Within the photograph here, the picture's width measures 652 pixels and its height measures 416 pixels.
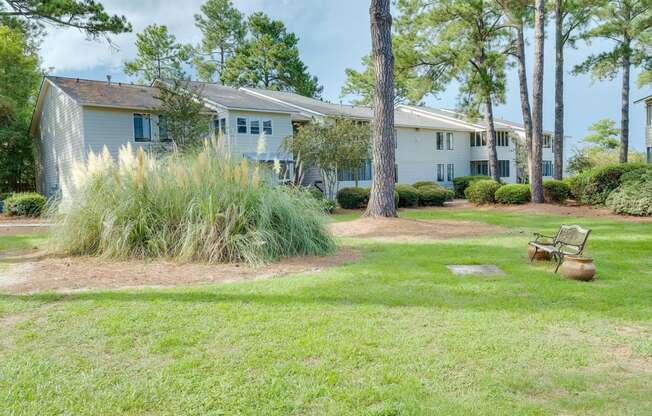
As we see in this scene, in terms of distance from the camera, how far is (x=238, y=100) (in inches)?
926

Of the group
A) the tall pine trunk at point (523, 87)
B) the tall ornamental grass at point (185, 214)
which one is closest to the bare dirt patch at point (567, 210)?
the tall pine trunk at point (523, 87)

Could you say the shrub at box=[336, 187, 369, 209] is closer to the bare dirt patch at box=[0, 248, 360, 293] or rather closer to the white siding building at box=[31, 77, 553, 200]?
the white siding building at box=[31, 77, 553, 200]

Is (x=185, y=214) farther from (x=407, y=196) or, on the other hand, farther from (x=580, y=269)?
(x=407, y=196)

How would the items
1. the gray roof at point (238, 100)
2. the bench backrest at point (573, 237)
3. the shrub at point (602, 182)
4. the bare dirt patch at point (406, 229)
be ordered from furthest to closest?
the gray roof at point (238, 100)
the shrub at point (602, 182)
the bare dirt patch at point (406, 229)
the bench backrest at point (573, 237)

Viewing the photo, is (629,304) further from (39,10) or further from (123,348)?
(39,10)

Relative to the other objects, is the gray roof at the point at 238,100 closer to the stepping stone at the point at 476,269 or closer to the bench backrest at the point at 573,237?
the stepping stone at the point at 476,269

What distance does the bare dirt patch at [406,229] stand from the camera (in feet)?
33.0

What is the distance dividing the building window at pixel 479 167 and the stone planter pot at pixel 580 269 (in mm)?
30609

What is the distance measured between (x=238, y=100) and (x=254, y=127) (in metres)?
1.74

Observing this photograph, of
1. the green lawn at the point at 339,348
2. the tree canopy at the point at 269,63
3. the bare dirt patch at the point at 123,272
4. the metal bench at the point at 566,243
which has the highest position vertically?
the tree canopy at the point at 269,63

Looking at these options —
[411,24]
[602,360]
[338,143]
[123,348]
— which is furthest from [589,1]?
[123,348]

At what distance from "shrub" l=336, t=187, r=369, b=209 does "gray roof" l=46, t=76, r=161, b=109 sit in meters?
8.76

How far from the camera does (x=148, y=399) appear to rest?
107 inches

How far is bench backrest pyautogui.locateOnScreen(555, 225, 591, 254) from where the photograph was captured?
20.9ft
